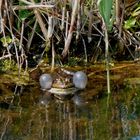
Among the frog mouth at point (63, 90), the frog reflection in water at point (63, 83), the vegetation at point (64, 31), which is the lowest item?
the frog mouth at point (63, 90)

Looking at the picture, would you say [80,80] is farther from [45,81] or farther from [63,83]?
[45,81]

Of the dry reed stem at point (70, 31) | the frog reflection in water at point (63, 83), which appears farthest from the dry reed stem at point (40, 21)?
the frog reflection in water at point (63, 83)

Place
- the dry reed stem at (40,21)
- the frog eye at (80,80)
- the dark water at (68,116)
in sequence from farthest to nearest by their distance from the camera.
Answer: the dry reed stem at (40,21), the frog eye at (80,80), the dark water at (68,116)

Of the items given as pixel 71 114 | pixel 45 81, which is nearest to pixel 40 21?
pixel 45 81

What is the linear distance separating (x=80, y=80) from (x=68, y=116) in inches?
15.2

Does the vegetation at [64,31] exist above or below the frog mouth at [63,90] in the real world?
above

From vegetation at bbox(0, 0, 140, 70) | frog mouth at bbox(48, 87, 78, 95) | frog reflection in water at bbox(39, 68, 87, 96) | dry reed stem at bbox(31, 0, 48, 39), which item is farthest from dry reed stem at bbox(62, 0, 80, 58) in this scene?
frog mouth at bbox(48, 87, 78, 95)

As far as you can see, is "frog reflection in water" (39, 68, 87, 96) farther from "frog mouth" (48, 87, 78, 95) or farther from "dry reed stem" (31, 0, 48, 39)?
"dry reed stem" (31, 0, 48, 39)

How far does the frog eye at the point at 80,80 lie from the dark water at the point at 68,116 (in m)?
0.06

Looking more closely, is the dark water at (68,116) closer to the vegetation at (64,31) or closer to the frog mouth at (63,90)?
the frog mouth at (63,90)

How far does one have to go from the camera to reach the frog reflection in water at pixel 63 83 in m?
3.25

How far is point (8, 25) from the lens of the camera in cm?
368

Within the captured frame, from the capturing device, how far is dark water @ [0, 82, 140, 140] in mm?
2654

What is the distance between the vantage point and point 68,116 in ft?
9.55
